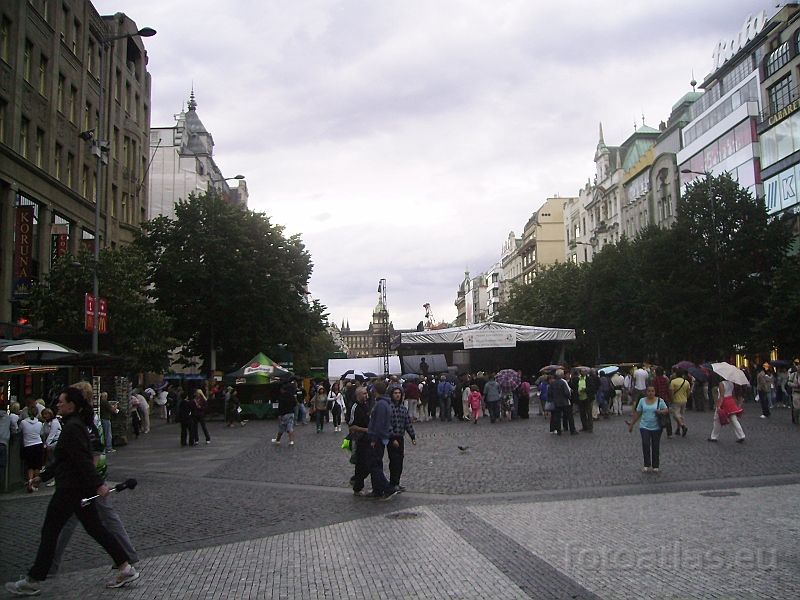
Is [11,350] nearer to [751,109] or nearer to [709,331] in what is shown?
[709,331]

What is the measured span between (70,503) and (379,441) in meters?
5.28

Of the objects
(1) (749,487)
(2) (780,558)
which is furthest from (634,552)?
(1) (749,487)

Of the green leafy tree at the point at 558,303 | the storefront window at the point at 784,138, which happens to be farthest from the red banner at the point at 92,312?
the storefront window at the point at 784,138

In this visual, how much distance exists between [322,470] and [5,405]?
6255 millimetres

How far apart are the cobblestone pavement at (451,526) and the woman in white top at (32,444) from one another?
3.42 feet

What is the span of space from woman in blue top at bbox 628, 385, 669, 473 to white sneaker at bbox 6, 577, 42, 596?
30.3 ft

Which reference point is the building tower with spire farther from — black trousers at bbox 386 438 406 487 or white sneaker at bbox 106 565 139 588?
white sneaker at bbox 106 565 139 588

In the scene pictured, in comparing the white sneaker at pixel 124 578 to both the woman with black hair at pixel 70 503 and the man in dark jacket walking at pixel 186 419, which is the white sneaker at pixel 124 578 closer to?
the woman with black hair at pixel 70 503

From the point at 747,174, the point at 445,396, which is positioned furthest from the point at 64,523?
the point at 747,174

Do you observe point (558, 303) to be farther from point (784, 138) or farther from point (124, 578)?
point (124, 578)

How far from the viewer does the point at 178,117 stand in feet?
290

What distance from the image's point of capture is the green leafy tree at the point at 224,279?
41.8 meters

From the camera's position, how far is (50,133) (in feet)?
103

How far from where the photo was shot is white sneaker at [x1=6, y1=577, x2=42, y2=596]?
635 centimetres
